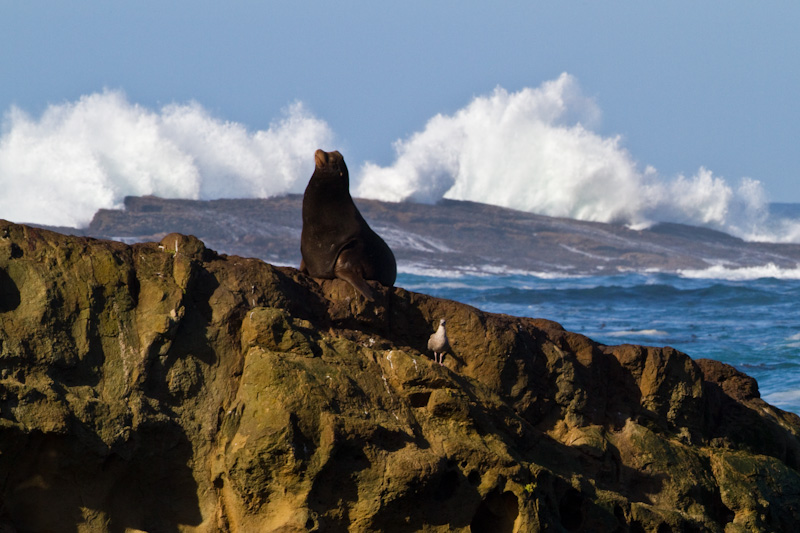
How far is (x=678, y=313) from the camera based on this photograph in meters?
21.0

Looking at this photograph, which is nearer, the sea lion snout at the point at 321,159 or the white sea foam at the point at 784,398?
the sea lion snout at the point at 321,159

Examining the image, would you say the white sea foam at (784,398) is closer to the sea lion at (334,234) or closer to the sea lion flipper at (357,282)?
the sea lion at (334,234)

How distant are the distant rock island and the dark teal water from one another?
4988 mm

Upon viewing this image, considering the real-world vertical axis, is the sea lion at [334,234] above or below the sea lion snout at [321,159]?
below

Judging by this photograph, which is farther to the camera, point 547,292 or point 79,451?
point 547,292

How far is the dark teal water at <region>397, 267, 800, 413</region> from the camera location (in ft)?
45.9

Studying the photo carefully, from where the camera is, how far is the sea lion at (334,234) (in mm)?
6016

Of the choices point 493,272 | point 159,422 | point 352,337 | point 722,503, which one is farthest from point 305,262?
point 493,272

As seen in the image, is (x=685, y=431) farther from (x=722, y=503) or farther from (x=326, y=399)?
(x=326, y=399)

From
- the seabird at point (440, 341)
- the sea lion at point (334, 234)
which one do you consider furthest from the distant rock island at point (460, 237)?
the seabird at point (440, 341)

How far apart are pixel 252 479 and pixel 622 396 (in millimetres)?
2706

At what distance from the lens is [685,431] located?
Result: 232 inches

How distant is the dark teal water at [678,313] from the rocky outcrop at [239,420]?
708 centimetres

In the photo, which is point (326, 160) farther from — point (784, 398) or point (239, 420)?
point (784, 398)
